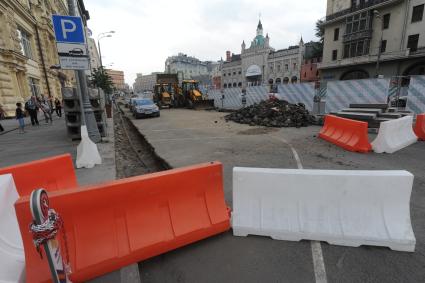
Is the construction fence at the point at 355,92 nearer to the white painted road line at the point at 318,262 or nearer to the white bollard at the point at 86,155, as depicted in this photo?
the white painted road line at the point at 318,262

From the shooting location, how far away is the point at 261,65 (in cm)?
7438

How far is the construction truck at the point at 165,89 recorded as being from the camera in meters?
29.6

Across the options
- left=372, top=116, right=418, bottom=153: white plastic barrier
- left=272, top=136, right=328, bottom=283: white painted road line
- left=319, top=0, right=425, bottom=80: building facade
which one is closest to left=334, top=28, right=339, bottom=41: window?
left=319, top=0, right=425, bottom=80: building facade

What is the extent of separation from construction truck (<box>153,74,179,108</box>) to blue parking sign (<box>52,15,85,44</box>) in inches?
902

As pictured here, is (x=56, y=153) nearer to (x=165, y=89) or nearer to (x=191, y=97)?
(x=191, y=97)

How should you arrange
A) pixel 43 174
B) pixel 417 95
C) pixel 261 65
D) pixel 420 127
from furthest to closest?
pixel 261 65, pixel 417 95, pixel 420 127, pixel 43 174

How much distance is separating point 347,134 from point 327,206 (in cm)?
554

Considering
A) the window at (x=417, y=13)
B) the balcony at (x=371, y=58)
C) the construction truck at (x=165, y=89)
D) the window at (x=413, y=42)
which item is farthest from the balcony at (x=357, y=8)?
the construction truck at (x=165, y=89)

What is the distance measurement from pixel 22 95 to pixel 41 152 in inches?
682

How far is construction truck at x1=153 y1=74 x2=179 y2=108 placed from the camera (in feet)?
97.2

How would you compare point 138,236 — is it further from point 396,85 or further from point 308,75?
point 308,75

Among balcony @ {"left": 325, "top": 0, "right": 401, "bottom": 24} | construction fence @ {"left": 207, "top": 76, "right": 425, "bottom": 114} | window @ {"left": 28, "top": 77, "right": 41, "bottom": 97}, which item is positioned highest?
balcony @ {"left": 325, "top": 0, "right": 401, "bottom": 24}

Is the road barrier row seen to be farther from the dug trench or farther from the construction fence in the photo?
the dug trench

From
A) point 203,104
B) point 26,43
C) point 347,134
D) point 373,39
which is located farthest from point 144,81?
point 347,134
